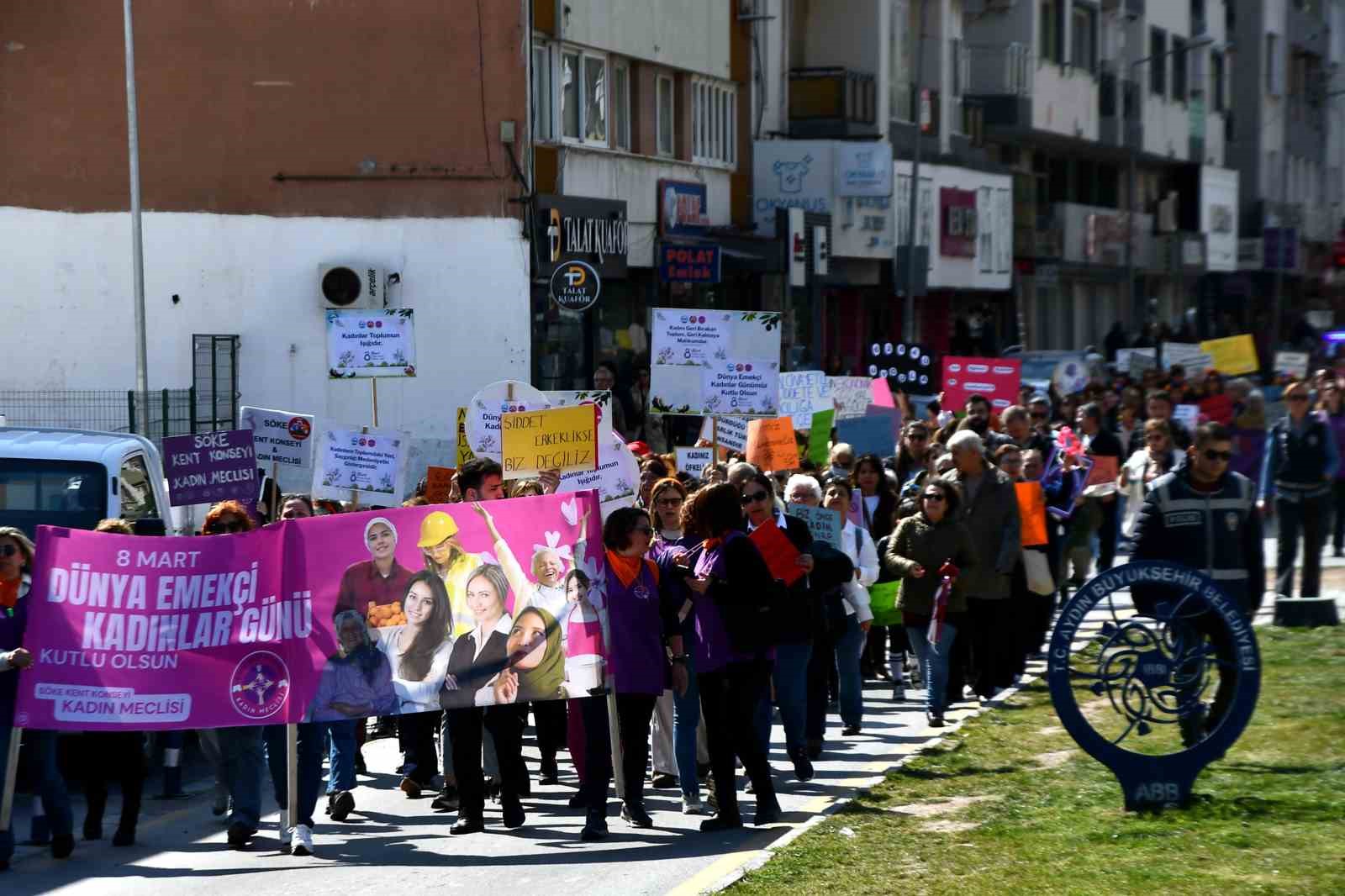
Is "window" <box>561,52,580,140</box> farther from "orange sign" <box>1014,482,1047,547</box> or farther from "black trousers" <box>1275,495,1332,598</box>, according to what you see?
"orange sign" <box>1014,482,1047,547</box>

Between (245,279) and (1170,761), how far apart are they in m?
22.1

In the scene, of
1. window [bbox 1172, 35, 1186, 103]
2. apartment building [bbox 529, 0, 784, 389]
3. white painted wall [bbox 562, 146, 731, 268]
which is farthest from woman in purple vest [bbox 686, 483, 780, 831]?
window [bbox 1172, 35, 1186, 103]

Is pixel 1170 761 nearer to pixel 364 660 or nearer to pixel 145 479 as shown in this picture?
pixel 364 660

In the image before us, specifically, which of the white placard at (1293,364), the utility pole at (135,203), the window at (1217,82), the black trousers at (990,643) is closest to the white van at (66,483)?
the black trousers at (990,643)

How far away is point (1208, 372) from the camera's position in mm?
30500

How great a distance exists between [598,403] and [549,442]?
2.28 m

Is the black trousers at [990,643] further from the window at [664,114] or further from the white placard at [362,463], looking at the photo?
the window at [664,114]

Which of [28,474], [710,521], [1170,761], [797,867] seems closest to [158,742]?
[28,474]

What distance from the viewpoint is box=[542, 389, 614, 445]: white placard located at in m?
14.0

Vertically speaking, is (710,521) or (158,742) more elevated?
(710,521)

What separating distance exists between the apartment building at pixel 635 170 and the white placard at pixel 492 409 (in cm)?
1422

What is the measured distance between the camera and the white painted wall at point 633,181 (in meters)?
31.1

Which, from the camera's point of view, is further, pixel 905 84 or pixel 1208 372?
pixel 905 84

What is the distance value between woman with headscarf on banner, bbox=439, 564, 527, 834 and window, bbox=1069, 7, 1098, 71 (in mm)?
48863
